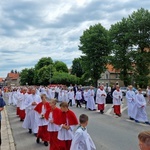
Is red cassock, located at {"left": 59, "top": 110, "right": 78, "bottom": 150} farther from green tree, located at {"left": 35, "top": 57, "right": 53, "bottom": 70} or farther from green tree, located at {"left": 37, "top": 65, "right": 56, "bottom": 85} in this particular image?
green tree, located at {"left": 35, "top": 57, "right": 53, "bottom": 70}

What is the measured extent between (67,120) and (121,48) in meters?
43.1

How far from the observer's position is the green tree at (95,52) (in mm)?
55806

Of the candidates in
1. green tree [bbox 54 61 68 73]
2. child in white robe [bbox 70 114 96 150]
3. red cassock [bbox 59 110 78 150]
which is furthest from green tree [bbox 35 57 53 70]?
child in white robe [bbox 70 114 96 150]

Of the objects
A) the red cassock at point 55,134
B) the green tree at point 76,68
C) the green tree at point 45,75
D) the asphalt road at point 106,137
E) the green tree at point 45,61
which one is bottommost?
the asphalt road at point 106,137

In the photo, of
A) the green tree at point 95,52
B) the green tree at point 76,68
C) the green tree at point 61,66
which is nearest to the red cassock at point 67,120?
the green tree at point 95,52

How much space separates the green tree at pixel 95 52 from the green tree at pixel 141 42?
7.85 m

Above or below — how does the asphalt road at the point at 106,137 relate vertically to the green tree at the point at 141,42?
below

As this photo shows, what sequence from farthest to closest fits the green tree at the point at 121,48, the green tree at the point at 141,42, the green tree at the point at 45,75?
the green tree at the point at 45,75 → the green tree at the point at 121,48 → the green tree at the point at 141,42

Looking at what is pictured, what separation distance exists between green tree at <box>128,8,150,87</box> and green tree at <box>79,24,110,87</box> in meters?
7.85

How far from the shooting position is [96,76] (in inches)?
2253

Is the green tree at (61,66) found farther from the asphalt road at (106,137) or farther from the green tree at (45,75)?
the asphalt road at (106,137)

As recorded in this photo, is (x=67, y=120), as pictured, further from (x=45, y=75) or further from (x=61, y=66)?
(x=61, y=66)

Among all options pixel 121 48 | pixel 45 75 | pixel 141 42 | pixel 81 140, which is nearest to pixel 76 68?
pixel 45 75

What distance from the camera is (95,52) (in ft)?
184
